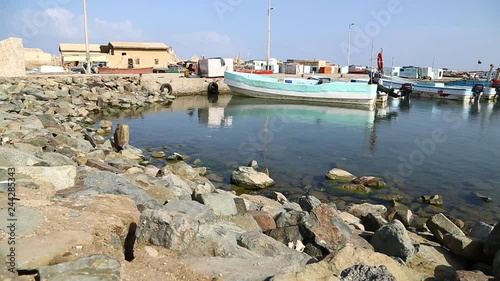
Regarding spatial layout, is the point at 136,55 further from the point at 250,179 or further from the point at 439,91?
the point at 250,179

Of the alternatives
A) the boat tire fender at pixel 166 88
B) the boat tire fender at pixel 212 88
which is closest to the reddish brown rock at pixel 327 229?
the boat tire fender at pixel 166 88

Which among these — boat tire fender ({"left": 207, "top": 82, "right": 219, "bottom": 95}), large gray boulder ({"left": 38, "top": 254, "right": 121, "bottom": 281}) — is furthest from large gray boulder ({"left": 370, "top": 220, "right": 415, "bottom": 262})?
boat tire fender ({"left": 207, "top": 82, "right": 219, "bottom": 95})

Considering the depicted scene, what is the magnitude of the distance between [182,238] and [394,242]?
124 inches

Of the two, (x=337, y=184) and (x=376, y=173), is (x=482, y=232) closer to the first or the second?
(x=337, y=184)

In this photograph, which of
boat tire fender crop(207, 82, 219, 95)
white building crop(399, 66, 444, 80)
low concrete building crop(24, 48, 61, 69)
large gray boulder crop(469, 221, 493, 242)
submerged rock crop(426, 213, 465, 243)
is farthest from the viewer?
white building crop(399, 66, 444, 80)

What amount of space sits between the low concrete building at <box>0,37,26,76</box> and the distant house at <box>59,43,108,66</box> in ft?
61.1

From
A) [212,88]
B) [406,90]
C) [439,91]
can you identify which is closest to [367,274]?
[212,88]

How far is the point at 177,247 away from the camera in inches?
148

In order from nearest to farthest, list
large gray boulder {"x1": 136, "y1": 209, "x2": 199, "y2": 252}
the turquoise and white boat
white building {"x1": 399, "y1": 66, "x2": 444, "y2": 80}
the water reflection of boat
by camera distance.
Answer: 1. large gray boulder {"x1": 136, "y1": 209, "x2": 199, "y2": 252}
2. the water reflection of boat
3. the turquoise and white boat
4. white building {"x1": 399, "y1": 66, "x2": 444, "y2": 80}

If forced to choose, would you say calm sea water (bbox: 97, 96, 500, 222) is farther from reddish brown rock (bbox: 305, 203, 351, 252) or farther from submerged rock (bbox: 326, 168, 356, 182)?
reddish brown rock (bbox: 305, 203, 351, 252)

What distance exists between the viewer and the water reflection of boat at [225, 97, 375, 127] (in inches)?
967

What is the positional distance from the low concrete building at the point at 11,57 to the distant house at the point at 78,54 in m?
18.6

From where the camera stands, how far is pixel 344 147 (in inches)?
633

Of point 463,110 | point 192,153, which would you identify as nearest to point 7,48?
point 192,153
